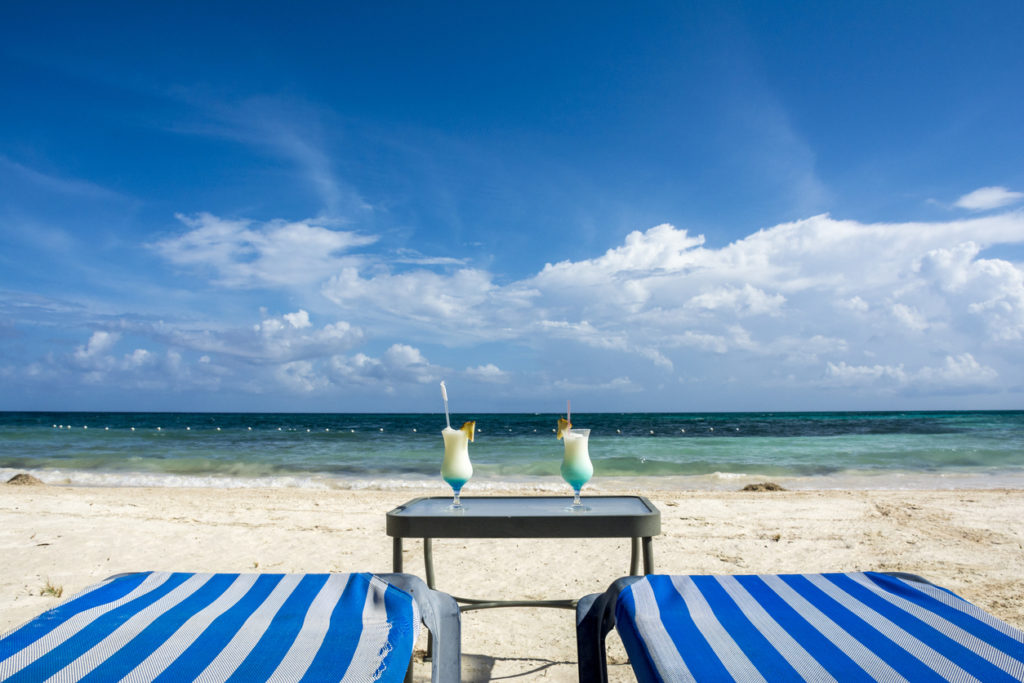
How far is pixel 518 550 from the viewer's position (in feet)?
14.6

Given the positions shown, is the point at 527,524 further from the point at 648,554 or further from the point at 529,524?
the point at 648,554

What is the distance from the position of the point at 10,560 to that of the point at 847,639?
504cm

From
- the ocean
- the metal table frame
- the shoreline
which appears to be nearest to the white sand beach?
the metal table frame

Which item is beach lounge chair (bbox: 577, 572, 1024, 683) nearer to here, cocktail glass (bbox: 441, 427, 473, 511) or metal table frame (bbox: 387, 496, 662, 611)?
metal table frame (bbox: 387, 496, 662, 611)

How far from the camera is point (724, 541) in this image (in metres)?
4.70

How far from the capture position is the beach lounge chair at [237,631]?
4.23 ft

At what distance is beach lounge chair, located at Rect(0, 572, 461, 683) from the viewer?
50.7 inches

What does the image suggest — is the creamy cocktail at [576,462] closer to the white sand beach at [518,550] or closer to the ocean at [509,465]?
the white sand beach at [518,550]

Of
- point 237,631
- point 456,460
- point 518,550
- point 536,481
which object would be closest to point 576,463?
point 456,460

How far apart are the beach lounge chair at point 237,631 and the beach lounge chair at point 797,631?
1.63ft

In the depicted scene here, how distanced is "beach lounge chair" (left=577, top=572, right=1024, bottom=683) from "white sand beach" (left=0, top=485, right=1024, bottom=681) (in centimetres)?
104

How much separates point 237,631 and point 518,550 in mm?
3169

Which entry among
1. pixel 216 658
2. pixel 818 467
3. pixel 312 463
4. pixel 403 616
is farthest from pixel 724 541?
pixel 312 463

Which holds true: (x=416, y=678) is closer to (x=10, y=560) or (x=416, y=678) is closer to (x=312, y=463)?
(x=10, y=560)
